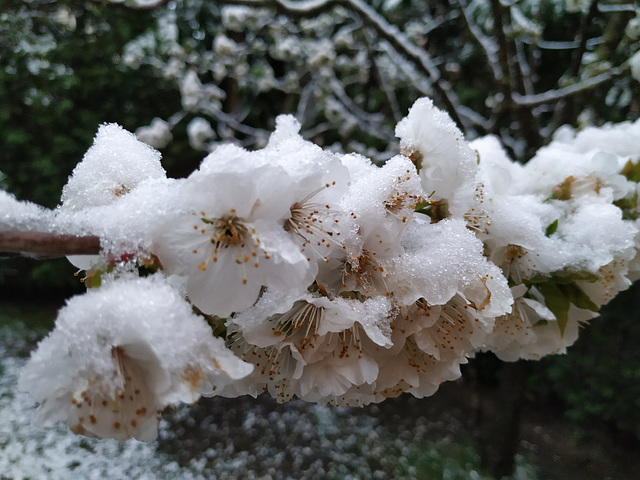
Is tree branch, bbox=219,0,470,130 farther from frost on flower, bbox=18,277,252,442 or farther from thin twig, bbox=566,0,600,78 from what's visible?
frost on flower, bbox=18,277,252,442

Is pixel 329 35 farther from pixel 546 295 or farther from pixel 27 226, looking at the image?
pixel 27 226

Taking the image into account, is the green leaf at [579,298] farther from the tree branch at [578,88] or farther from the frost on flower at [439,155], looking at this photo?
the tree branch at [578,88]

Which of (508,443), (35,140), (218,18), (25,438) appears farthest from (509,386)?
(35,140)

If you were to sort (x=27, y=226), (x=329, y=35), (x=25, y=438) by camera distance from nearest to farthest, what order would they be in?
(x=27, y=226)
(x=25, y=438)
(x=329, y=35)

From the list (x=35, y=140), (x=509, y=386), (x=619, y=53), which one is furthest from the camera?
(x=35, y=140)

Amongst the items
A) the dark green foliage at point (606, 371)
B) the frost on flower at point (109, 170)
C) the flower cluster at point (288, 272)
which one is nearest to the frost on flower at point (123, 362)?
the flower cluster at point (288, 272)

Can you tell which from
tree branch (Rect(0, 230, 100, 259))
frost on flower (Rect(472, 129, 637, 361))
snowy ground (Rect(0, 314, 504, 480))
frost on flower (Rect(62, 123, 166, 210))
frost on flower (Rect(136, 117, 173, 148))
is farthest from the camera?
frost on flower (Rect(136, 117, 173, 148))

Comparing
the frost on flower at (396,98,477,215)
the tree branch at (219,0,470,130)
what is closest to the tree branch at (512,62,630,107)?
the tree branch at (219,0,470,130)
